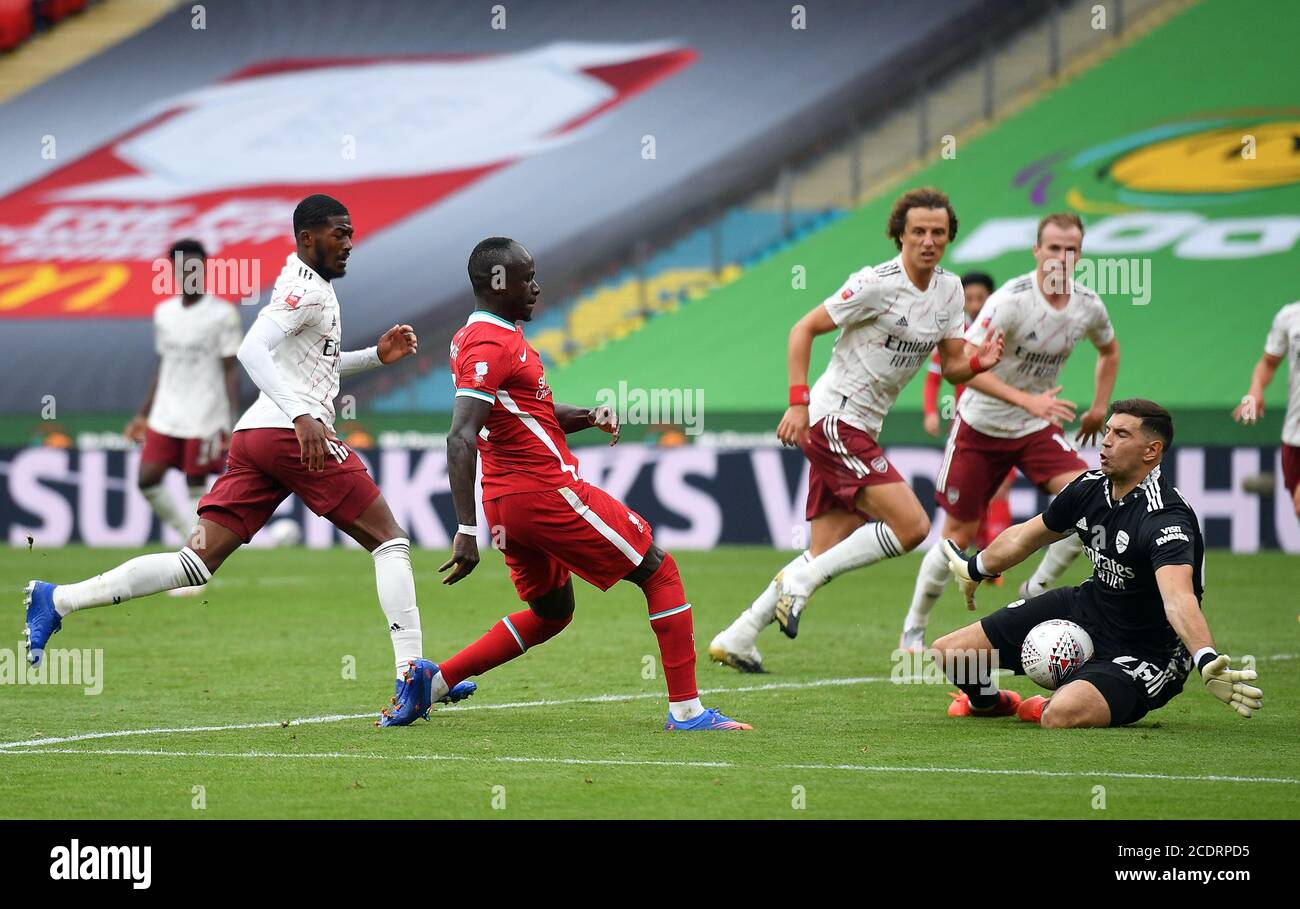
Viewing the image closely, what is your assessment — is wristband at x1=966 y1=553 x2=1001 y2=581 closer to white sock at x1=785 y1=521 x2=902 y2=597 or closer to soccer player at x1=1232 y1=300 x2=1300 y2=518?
white sock at x1=785 y1=521 x2=902 y2=597

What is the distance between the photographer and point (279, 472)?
7793mm

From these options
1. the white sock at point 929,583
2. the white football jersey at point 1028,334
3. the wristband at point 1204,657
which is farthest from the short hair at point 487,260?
the white football jersey at point 1028,334

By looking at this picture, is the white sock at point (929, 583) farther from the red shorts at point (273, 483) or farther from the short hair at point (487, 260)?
the short hair at point (487, 260)

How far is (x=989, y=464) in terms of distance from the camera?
431 inches

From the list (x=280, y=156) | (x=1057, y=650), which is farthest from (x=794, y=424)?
(x=280, y=156)

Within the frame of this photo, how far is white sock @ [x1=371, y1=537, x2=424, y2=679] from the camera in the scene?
769 centimetres

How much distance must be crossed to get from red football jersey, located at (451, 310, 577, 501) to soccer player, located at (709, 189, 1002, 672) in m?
2.19

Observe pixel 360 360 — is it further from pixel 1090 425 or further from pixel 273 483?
pixel 1090 425

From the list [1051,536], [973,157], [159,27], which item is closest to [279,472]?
[1051,536]

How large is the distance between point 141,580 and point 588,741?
2.17 metres

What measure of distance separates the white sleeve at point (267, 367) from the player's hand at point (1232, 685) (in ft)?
12.3

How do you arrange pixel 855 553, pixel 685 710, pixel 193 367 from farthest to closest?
pixel 193 367
pixel 855 553
pixel 685 710

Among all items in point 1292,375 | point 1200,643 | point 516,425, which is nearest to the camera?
point 1200,643

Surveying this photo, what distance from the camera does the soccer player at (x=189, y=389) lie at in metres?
13.7
